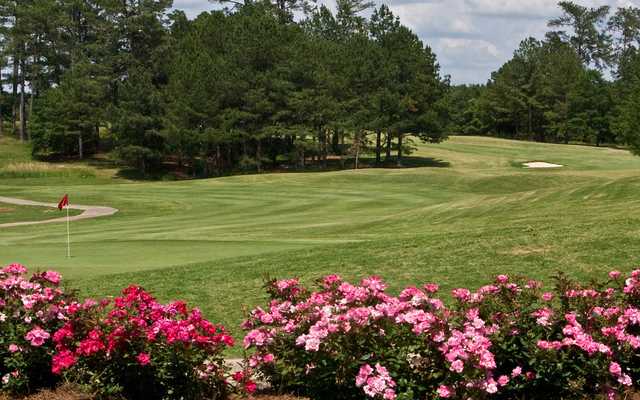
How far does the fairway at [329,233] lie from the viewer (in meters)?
12.2

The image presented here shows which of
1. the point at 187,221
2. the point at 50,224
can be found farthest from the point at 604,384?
the point at 50,224

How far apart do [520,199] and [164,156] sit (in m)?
52.3

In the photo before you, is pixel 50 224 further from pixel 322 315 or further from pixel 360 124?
pixel 360 124

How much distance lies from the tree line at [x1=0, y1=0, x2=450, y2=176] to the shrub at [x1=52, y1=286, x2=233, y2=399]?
59.7 meters

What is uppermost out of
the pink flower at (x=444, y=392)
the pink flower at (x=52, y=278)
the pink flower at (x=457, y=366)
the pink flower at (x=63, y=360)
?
the pink flower at (x=52, y=278)

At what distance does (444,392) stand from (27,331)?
3587 millimetres

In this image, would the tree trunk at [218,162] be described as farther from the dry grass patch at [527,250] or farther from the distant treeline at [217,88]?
the dry grass patch at [527,250]

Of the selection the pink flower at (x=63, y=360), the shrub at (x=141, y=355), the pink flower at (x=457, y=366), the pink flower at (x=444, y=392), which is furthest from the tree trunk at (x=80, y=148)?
the pink flower at (x=457, y=366)

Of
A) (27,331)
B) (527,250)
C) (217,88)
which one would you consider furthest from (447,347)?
(217,88)

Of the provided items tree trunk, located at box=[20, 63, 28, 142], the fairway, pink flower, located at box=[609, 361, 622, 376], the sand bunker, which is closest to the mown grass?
the fairway

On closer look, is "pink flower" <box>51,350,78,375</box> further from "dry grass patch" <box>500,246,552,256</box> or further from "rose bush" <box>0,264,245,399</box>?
"dry grass patch" <box>500,246,552,256</box>

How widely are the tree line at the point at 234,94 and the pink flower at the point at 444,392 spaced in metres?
60.6

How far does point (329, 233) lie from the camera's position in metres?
23.5

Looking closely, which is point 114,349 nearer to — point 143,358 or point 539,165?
point 143,358
